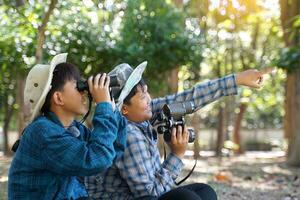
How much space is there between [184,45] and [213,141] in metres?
14.9

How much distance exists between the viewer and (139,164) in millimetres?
2797

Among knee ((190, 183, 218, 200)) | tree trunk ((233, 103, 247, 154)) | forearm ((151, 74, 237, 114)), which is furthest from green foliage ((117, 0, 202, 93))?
tree trunk ((233, 103, 247, 154))

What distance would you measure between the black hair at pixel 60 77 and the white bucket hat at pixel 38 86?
0.03m

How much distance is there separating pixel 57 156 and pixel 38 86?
42 centimetres

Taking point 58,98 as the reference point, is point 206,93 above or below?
below

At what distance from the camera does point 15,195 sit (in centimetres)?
243

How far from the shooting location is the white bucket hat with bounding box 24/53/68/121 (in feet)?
8.14

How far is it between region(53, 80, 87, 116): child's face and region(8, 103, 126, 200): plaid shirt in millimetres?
82

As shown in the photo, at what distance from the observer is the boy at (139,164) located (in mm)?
2793

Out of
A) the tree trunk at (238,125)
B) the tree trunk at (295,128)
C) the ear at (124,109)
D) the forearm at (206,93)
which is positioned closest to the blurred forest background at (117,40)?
the tree trunk at (295,128)

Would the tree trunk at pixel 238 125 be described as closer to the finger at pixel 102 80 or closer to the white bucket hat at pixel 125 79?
the white bucket hat at pixel 125 79

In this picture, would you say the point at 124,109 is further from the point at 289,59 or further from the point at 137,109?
the point at 289,59

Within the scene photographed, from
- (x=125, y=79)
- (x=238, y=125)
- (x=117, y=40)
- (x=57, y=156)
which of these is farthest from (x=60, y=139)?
(x=238, y=125)

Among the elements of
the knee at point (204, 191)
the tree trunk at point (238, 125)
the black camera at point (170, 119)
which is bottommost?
the tree trunk at point (238, 125)
